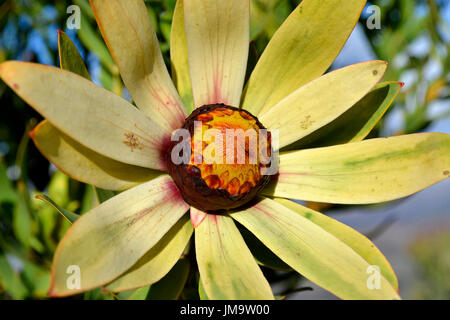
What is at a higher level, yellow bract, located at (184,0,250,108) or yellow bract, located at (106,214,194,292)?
yellow bract, located at (184,0,250,108)

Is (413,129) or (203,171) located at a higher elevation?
(413,129)

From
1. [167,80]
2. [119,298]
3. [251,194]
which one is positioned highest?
[167,80]

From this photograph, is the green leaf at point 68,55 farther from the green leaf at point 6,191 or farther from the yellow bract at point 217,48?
the green leaf at point 6,191

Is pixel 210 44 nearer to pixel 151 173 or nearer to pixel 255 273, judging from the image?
pixel 151 173

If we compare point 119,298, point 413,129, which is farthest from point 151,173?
point 413,129

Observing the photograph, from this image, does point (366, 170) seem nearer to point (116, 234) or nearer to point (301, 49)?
point (301, 49)

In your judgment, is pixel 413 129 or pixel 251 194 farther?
pixel 413 129

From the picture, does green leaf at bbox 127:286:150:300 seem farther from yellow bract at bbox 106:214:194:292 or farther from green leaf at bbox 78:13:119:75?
green leaf at bbox 78:13:119:75

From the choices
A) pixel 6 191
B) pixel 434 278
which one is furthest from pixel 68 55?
pixel 434 278

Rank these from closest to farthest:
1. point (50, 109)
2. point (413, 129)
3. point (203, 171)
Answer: point (50, 109) < point (203, 171) < point (413, 129)

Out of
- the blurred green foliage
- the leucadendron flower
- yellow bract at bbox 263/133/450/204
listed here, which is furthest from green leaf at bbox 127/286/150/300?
the blurred green foliage
